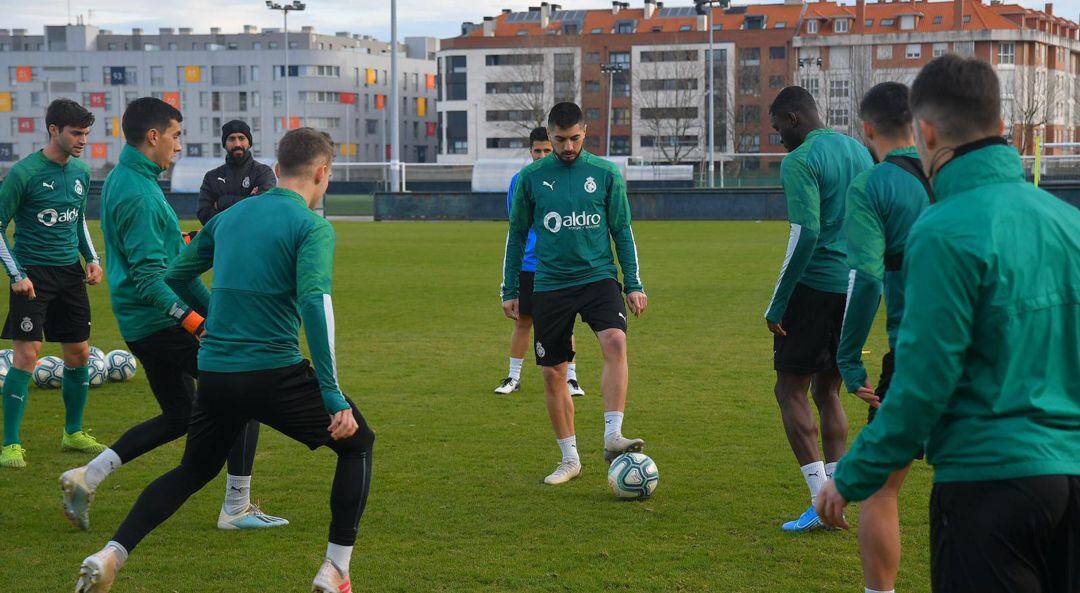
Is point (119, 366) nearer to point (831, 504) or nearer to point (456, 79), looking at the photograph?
point (831, 504)

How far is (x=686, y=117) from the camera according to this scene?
3839 inches

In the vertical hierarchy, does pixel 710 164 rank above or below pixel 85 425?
above

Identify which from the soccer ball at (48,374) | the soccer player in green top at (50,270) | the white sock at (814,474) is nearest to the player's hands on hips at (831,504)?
the white sock at (814,474)

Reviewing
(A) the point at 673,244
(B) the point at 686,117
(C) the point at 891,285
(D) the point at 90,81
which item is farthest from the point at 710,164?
(D) the point at 90,81

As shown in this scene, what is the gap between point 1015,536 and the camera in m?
2.88

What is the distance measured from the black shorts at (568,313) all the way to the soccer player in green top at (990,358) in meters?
4.29

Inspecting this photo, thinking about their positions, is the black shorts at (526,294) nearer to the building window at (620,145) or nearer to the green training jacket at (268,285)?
the green training jacket at (268,285)

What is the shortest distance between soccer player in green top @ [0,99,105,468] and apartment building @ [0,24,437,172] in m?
110

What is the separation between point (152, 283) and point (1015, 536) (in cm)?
444

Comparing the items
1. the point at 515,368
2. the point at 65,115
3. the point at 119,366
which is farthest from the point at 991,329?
the point at 119,366

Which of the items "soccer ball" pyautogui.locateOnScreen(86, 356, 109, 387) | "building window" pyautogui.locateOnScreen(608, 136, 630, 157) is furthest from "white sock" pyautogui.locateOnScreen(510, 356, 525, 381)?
"building window" pyautogui.locateOnScreen(608, 136, 630, 157)

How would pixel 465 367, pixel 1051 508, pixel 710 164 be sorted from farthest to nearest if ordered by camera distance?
1. pixel 710 164
2. pixel 465 367
3. pixel 1051 508

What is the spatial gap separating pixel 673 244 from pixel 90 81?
11067 centimetres

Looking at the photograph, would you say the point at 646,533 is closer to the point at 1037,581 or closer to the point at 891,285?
the point at 891,285
